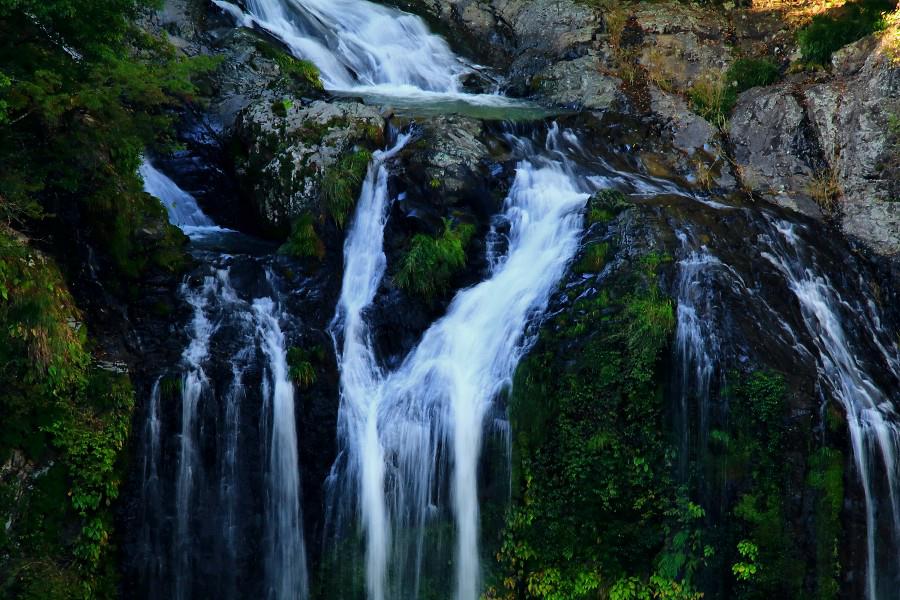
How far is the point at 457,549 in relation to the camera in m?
8.35

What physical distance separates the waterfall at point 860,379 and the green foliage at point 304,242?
20.2ft

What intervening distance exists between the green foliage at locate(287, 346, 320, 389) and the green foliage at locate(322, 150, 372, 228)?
7.49 feet

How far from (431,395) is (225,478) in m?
2.60

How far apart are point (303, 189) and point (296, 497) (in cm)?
460

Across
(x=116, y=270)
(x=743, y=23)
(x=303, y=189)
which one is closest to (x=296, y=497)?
(x=116, y=270)

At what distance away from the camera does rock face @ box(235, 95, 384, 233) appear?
10.9 m

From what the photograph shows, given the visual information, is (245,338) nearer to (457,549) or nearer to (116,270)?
(116,270)

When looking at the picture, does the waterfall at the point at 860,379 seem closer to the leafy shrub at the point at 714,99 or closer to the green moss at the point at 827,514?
the green moss at the point at 827,514

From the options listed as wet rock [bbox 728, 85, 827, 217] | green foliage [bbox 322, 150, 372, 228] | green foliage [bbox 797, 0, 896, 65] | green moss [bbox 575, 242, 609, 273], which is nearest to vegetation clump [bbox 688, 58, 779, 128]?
Result: wet rock [bbox 728, 85, 827, 217]

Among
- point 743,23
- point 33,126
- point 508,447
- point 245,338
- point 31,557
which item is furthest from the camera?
point 743,23

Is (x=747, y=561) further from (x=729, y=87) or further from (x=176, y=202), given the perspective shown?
(x=176, y=202)

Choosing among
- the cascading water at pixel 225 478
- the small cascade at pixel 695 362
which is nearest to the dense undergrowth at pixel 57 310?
the cascading water at pixel 225 478

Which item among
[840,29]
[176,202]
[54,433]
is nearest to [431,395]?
[54,433]

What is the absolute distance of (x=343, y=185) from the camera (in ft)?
34.5
